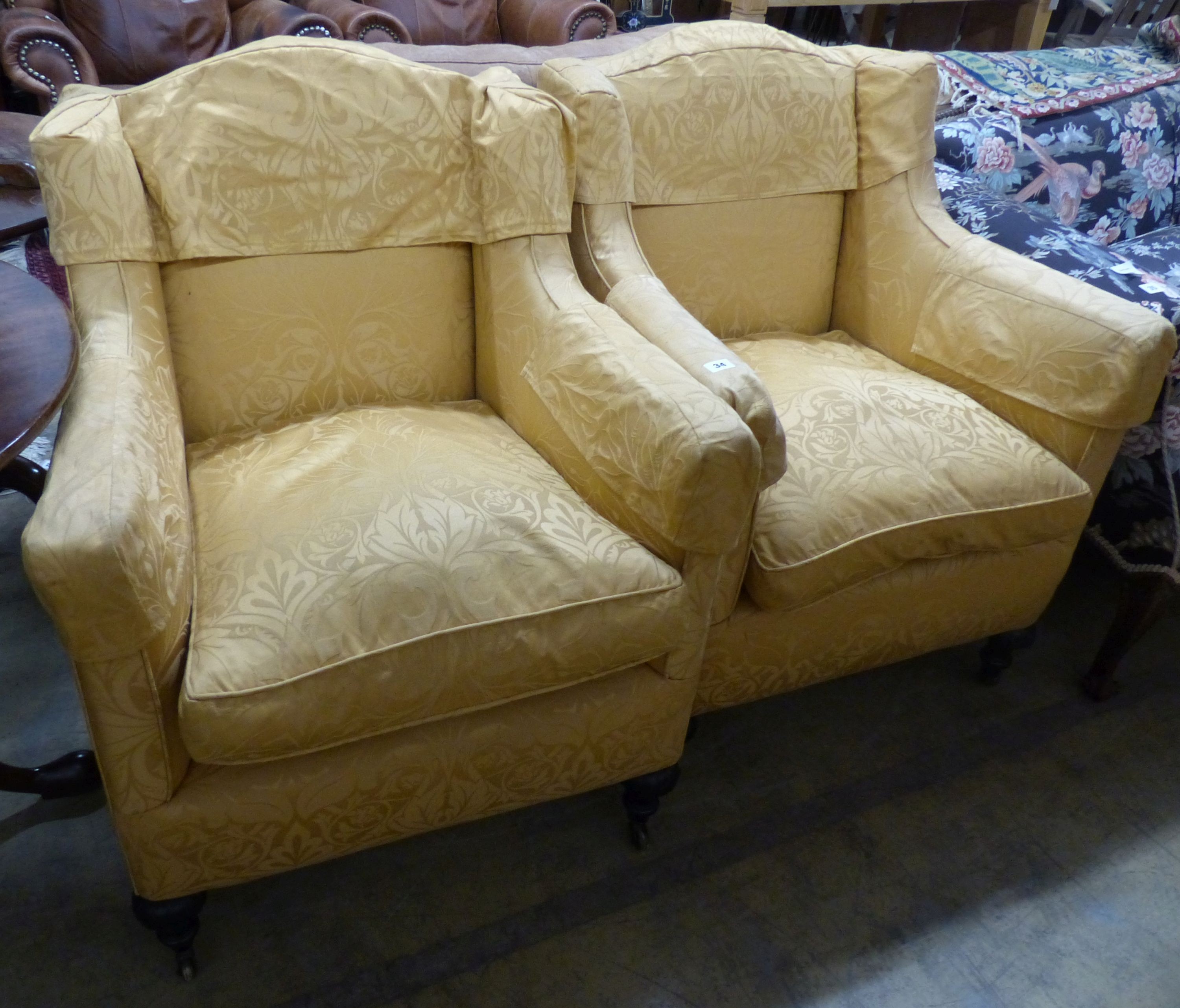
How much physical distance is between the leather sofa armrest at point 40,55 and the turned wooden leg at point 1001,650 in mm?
Answer: 2525

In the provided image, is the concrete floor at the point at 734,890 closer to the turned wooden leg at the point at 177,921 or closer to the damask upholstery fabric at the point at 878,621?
the turned wooden leg at the point at 177,921

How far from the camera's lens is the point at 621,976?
113 centimetres

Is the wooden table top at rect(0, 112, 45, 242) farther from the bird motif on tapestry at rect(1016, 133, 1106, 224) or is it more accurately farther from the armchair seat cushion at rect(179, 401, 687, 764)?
the bird motif on tapestry at rect(1016, 133, 1106, 224)

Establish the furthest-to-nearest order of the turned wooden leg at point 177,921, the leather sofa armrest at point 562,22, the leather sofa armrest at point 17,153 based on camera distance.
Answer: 1. the leather sofa armrest at point 562,22
2. the leather sofa armrest at point 17,153
3. the turned wooden leg at point 177,921

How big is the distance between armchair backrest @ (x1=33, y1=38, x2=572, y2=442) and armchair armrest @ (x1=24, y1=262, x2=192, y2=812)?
126 millimetres

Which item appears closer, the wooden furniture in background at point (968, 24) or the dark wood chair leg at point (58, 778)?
the dark wood chair leg at point (58, 778)

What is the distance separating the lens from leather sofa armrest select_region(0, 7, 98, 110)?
2377mm

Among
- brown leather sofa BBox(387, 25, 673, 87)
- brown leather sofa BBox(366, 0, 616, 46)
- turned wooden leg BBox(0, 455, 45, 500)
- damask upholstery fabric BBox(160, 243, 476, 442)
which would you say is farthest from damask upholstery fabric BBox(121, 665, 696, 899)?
brown leather sofa BBox(366, 0, 616, 46)

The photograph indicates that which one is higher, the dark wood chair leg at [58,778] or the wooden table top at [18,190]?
the wooden table top at [18,190]

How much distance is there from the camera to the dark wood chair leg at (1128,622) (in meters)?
1.49

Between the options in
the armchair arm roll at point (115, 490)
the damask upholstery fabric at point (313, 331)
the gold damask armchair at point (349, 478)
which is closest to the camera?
the armchair arm roll at point (115, 490)

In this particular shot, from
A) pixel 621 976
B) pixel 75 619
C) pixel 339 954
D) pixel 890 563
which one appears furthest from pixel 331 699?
pixel 890 563

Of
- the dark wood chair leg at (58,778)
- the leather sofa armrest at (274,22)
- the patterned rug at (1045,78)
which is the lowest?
the dark wood chair leg at (58,778)

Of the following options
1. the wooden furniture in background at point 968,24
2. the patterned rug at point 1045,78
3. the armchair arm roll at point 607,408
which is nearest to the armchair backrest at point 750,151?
the armchair arm roll at point 607,408
